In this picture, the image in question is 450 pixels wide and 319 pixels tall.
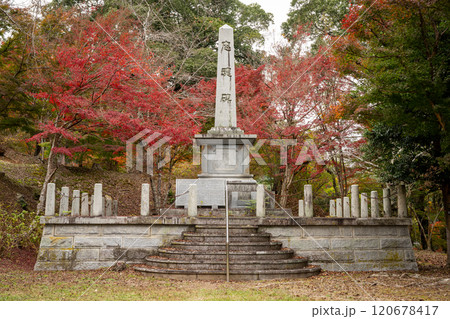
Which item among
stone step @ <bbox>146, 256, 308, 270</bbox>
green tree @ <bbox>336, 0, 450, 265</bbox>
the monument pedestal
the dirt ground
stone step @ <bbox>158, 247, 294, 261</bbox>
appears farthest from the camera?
the monument pedestal

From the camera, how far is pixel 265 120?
1548 centimetres

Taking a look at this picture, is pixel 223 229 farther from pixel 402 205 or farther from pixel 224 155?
pixel 402 205

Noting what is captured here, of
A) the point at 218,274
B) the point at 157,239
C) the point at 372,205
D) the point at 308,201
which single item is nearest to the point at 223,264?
the point at 218,274

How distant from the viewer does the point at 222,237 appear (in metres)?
8.12

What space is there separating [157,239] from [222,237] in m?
1.47

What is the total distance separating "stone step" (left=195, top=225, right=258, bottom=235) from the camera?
8.36m

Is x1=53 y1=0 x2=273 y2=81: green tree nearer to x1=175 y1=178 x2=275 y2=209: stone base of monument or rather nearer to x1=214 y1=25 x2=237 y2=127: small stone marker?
x1=214 y1=25 x2=237 y2=127: small stone marker

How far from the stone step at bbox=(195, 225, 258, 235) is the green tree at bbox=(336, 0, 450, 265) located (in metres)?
3.62

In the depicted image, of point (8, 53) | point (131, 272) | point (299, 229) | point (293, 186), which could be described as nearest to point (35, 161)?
point (8, 53)

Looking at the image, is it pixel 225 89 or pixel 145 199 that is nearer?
pixel 145 199

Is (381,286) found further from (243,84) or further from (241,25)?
(241,25)

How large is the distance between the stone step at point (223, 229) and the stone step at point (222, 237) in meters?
0.13

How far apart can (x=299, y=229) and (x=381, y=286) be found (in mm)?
2366

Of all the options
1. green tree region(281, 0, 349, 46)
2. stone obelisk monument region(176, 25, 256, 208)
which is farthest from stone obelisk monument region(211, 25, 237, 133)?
green tree region(281, 0, 349, 46)
